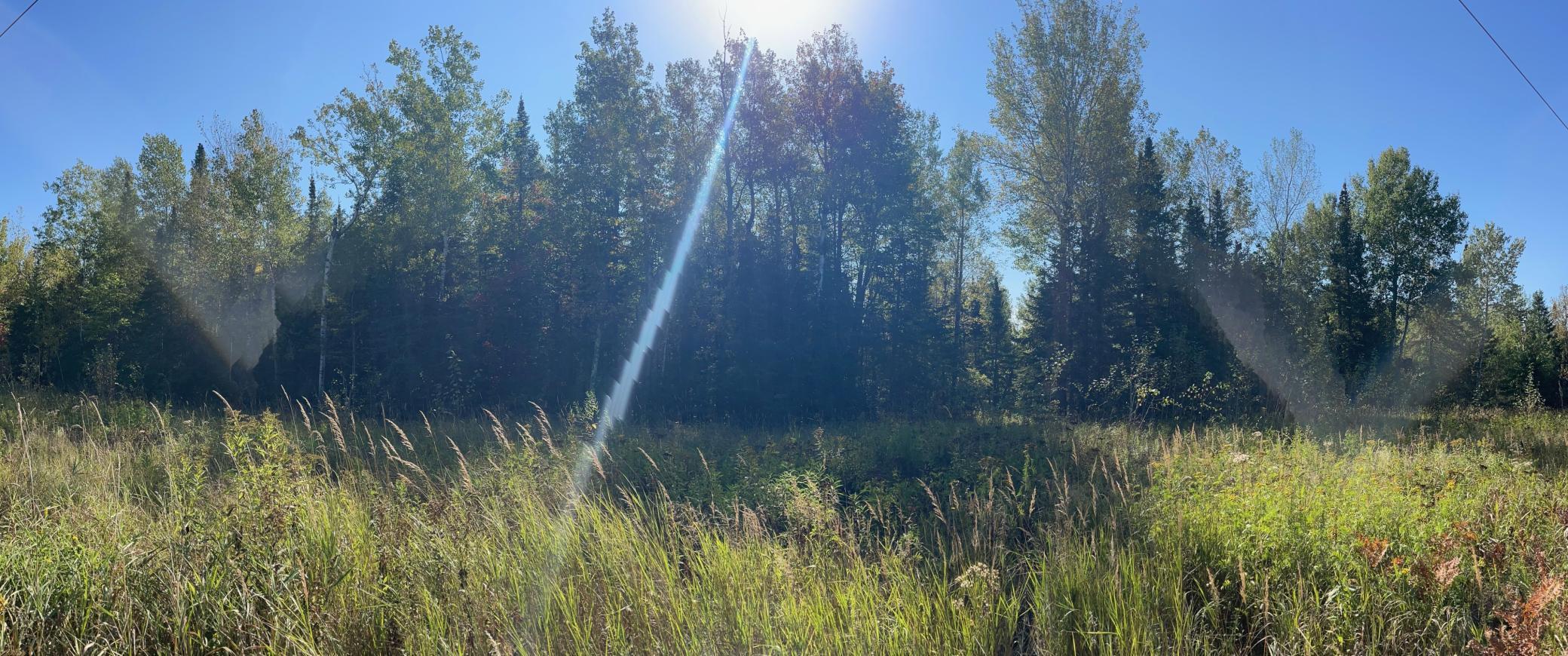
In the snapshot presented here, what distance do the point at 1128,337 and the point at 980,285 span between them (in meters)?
15.1

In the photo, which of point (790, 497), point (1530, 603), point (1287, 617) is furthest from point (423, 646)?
point (1530, 603)

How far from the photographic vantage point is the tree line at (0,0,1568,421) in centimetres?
1842

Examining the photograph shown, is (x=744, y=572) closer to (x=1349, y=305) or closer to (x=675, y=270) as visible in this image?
(x=675, y=270)

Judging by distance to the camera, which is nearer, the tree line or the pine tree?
the tree line

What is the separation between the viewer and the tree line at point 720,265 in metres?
18.4

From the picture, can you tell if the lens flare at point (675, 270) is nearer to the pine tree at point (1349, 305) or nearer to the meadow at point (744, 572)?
the meadow at point (744, 572)

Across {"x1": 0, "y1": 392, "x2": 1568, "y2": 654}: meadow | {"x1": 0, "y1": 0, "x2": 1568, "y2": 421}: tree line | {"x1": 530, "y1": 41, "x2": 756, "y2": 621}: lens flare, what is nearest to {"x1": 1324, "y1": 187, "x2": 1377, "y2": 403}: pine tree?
{"x1": 0, "y1": 0, "x2": 1568, "y2": 421}: tree line

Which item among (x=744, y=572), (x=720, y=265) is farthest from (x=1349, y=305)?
(x=744, y=572)

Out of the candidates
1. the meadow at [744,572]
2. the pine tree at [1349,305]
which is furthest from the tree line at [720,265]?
the meadow at [744,572]

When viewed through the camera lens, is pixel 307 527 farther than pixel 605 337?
No

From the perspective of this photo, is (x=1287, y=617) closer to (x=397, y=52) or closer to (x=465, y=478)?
(x=465, y=478)

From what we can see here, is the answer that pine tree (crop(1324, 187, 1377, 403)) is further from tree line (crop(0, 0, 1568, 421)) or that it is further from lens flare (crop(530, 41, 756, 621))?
lens flare (crop(530, 41, 756, 621))

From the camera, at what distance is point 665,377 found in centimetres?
2027

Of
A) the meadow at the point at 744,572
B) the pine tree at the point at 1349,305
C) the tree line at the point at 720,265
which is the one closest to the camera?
the meadow at the point at 744,572
